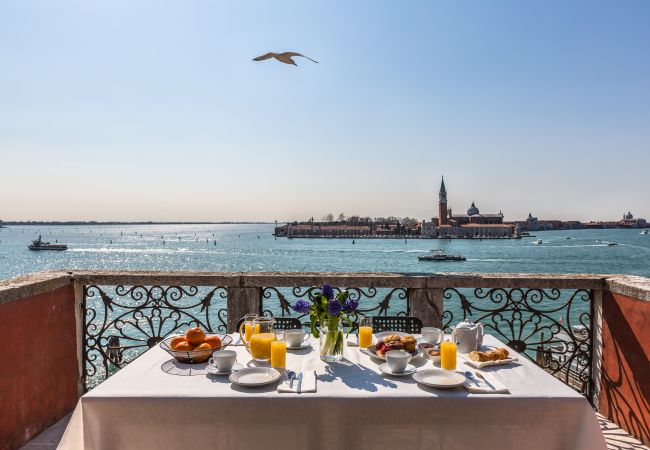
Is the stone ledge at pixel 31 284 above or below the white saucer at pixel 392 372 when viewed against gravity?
above

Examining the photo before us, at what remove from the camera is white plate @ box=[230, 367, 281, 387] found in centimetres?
211

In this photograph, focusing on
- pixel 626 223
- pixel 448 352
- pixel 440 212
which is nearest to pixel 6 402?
pixel 448 352

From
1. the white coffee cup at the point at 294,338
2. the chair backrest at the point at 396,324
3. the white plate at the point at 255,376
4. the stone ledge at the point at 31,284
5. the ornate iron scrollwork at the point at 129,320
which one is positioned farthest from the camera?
the ornate iron scrollwork at the point at 129,320

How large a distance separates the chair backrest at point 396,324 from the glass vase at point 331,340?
903mm

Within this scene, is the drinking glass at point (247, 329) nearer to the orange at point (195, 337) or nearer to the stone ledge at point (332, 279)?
the orange at point (195, 337)

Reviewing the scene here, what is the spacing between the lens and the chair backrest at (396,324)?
338 cm

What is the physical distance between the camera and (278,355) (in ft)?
7.95

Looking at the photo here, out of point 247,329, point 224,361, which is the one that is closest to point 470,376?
point 224,361

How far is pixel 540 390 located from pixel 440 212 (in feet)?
410

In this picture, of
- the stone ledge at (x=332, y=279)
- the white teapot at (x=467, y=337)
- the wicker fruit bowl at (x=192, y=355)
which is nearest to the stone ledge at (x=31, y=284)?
the stone ledge at (x=332, y=279)

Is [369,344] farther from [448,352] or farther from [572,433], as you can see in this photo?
[572,433]

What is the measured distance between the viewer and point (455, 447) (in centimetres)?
200

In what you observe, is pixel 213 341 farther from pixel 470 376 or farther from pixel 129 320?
pixel 470 376

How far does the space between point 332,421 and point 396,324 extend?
1493 mm
